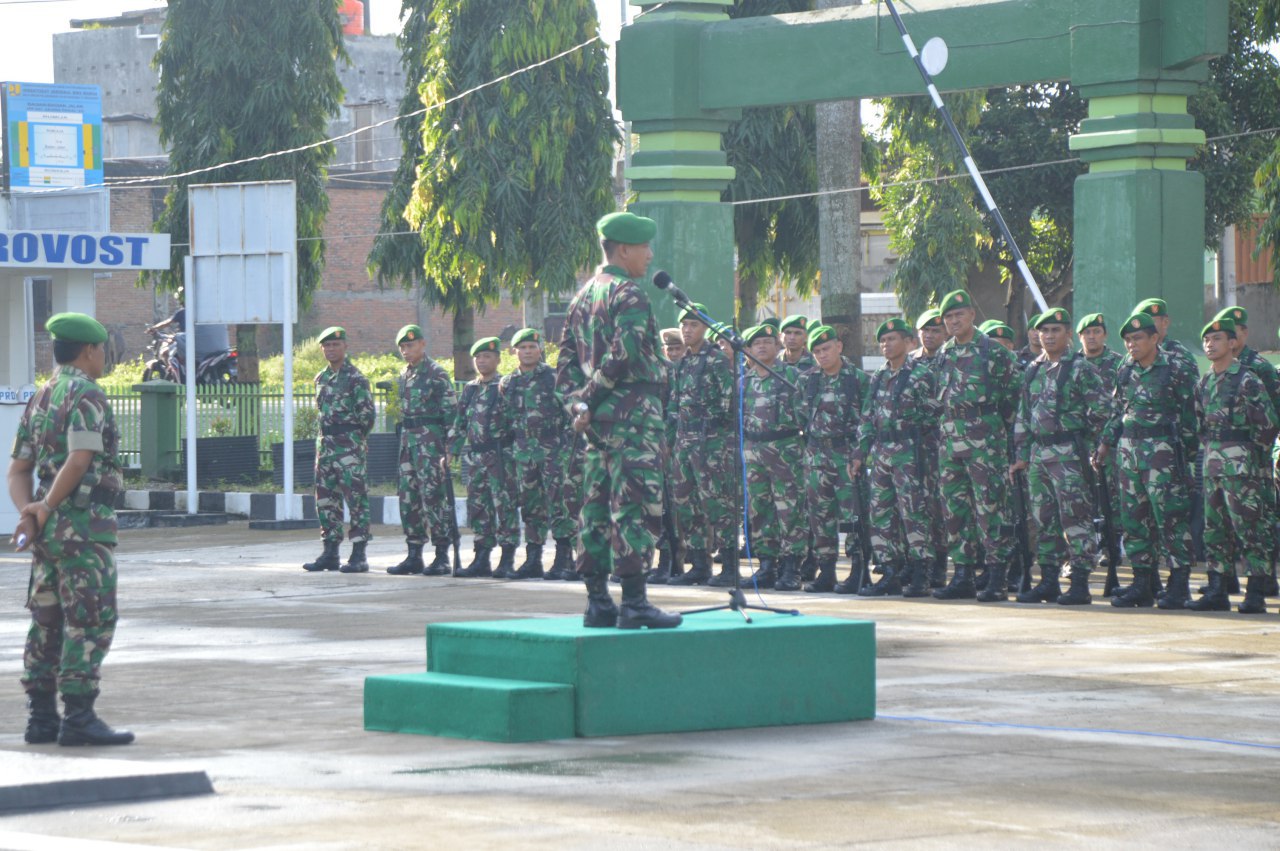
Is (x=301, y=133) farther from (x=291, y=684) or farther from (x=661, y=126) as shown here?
(x=291, y=684)

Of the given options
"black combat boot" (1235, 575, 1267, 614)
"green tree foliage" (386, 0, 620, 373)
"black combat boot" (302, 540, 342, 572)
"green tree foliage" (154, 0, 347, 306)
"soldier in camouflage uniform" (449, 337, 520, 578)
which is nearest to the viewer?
"black combat boot" (1235, 575, 1267, 614)

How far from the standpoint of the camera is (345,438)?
16.0 meters

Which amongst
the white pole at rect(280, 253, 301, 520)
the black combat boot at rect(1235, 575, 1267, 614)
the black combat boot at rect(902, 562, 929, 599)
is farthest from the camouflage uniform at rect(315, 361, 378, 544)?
the black combat boot at rect(1235, 575, 1267, 614)

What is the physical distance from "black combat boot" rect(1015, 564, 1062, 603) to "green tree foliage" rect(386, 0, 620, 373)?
16405mm

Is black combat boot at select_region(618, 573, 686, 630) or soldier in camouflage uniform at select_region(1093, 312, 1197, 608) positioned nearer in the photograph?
black combat boot at select_region(618, 573, 686, 630)

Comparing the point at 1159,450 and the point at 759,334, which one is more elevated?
the point at 759,334

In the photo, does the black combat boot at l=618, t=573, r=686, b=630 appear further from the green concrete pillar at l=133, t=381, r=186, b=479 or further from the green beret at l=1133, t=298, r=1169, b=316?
the green concrete pillar at l=133, t=381, r=186, b=479

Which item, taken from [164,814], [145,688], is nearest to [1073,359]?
[145,688]

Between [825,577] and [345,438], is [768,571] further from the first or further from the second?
[345,438]

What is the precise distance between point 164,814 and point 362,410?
31.5 feet

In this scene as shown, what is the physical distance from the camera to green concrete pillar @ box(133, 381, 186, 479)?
82.8 ft

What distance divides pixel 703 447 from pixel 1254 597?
4153mm

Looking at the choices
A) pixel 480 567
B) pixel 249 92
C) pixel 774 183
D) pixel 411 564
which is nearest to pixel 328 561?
pixel 411 564

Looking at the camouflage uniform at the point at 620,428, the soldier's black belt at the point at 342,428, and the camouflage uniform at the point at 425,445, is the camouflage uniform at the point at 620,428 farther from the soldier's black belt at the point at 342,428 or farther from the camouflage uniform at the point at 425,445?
the soldier's black belt at the point at 342,428
